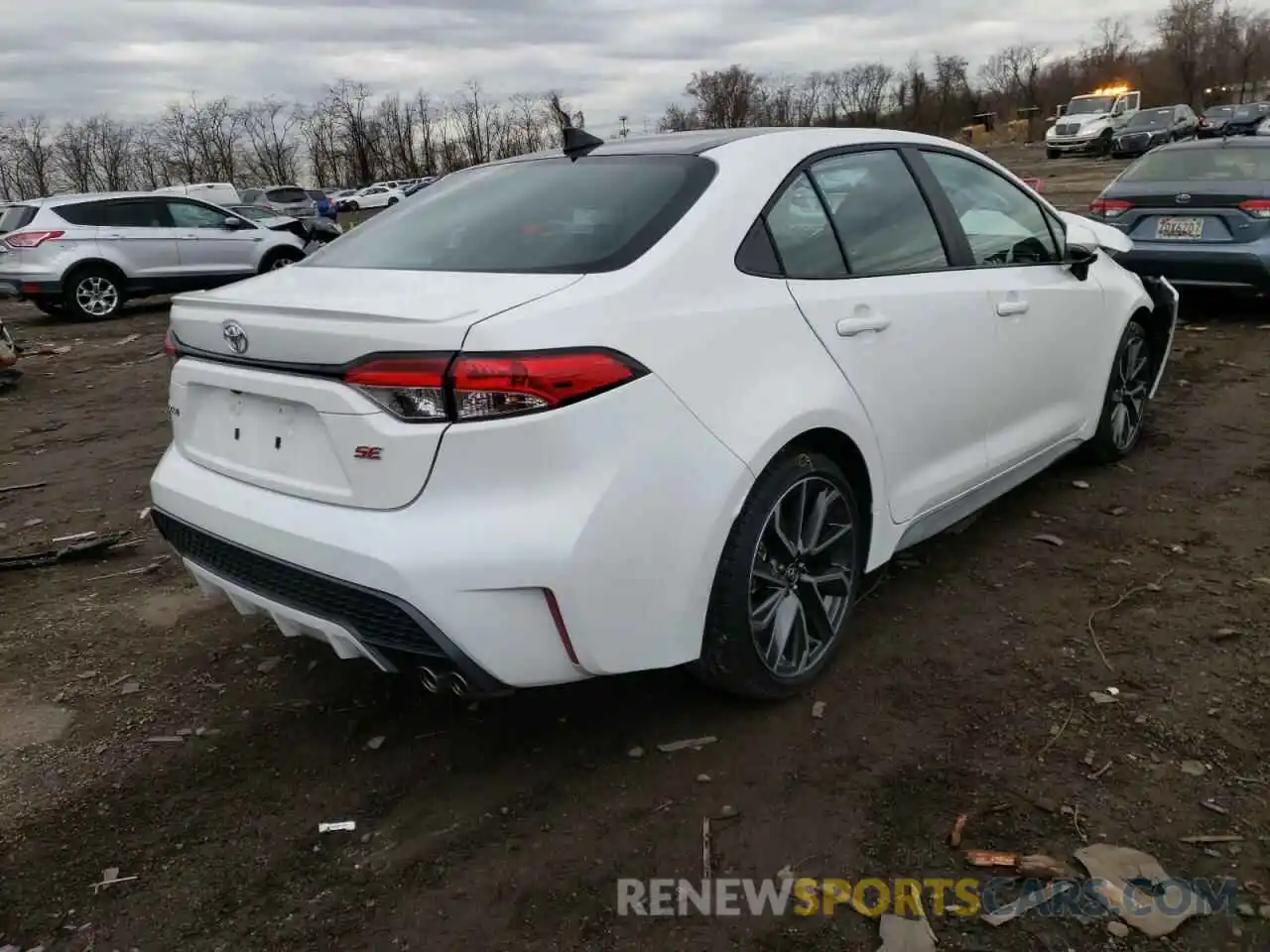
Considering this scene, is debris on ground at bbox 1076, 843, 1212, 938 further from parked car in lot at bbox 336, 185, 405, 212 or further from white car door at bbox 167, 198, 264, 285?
parked car in lot at bbox 336, 185, 405, 212

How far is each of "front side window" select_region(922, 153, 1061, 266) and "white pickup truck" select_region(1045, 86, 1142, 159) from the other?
1441 inches

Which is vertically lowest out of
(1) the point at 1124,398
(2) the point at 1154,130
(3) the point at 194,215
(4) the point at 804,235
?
(1) the point at 1124,398

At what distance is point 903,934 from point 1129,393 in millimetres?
3589

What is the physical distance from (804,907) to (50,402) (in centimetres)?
809

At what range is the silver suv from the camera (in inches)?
515

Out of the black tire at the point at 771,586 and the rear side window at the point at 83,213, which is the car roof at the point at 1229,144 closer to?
the black tire at the point at 771,586

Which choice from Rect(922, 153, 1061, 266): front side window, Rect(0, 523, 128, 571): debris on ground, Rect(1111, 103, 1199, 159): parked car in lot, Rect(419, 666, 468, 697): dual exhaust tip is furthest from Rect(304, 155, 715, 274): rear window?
Rect(1111, 103, 1199, 159): parked car in lot

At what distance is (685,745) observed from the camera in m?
2.81

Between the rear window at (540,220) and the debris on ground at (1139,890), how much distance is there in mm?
1800

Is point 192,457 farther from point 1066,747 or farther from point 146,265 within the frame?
point 146,265

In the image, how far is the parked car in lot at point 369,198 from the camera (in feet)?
168

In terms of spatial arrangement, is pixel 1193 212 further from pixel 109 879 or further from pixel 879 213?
pixel 109 879

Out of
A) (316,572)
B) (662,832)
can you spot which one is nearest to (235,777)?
(316,572)

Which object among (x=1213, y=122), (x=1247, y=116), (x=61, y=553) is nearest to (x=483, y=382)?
(x=61, y=553)
